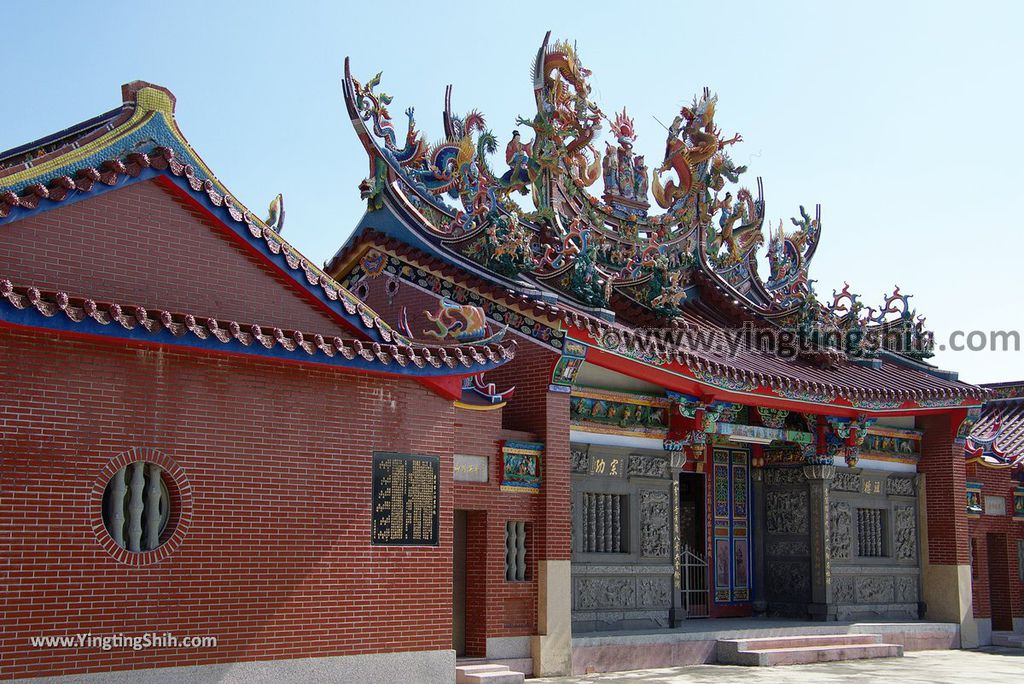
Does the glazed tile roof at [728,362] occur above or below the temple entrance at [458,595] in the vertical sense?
above

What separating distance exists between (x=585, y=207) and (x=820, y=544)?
623 cm

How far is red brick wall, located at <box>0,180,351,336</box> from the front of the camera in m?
9.17

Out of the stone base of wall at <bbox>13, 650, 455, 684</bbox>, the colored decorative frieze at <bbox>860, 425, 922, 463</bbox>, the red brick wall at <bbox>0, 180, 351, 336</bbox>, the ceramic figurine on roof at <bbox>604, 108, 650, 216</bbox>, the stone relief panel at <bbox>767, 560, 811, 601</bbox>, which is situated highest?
the ceramic figurine on roof at <bbox>604, 108, 650, 216</bbox>

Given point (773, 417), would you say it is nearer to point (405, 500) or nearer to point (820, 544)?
point (820, 544)

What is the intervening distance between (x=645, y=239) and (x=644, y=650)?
6.54 m

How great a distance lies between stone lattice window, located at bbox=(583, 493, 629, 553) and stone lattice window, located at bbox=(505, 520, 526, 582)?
61.0 inches

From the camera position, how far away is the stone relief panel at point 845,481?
17.7 metres

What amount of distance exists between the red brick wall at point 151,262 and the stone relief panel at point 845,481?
994 cm

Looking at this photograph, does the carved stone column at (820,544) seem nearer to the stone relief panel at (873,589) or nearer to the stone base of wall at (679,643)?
the stone base of wall at (679,643)

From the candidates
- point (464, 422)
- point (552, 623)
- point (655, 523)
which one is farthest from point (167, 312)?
point (655, 523)

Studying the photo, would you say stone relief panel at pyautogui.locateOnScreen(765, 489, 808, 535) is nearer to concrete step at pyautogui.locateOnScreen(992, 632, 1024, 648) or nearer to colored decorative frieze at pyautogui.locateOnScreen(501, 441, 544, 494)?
concrete step at pyautogui.locateOnScreen(992, 632, 1024, 648)

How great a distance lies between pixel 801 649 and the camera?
49.9ft

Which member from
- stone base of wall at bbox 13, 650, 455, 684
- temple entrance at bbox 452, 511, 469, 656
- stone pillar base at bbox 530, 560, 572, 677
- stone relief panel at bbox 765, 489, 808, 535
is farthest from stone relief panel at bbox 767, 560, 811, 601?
stone base of wall at bbox 13, 650, 455, 684

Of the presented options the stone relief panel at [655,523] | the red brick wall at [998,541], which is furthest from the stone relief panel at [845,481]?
the stone relief panel at [655,523]
